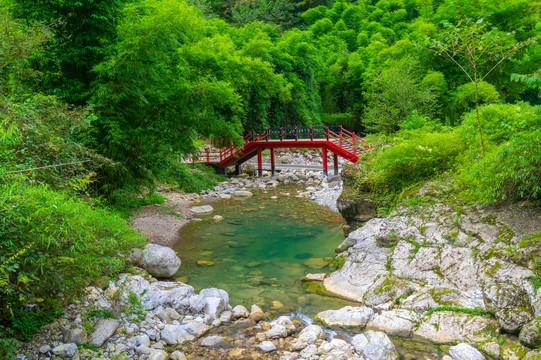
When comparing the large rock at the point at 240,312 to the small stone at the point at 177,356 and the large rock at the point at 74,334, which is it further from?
the large rock at the point at 74,334

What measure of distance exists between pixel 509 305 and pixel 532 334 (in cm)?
41

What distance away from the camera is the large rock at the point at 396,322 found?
4.50m

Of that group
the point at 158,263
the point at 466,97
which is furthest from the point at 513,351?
the point at 466,97

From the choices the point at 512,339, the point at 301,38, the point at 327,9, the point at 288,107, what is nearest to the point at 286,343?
the point at 512,339

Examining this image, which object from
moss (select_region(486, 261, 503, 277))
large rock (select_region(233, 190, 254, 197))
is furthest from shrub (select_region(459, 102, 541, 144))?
large rock (select_region(233, 190, 254, 197))

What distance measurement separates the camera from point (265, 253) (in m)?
8.08

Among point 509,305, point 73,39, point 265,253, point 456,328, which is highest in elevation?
point 73,39

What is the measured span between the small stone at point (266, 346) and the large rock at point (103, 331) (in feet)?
5.69

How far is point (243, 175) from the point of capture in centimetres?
1992

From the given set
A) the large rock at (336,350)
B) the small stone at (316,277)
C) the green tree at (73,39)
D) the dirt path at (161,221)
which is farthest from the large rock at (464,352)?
the green tree at (73,39)

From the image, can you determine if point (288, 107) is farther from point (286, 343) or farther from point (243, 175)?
point (286, 343)

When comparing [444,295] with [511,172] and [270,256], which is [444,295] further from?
[270,256]

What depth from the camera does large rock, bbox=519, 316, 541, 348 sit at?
12.2 feet

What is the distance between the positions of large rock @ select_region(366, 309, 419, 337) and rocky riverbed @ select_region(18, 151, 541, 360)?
1 cm
